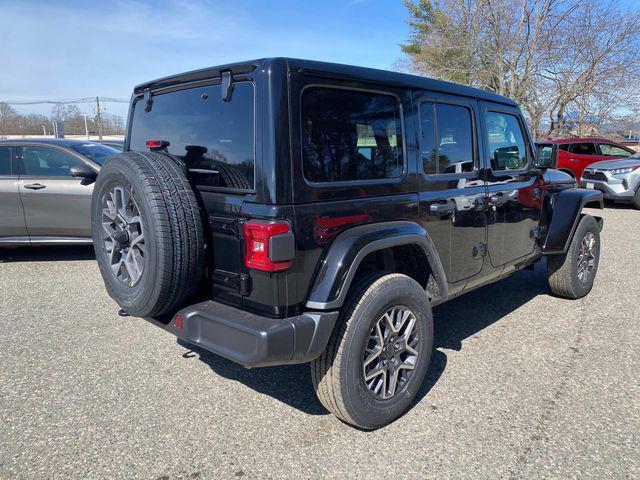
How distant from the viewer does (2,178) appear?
20.2ft

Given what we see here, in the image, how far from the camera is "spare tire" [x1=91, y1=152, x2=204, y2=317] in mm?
2369

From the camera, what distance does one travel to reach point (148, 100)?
3.16 m

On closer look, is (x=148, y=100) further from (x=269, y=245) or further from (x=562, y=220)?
(x=562, y=220)

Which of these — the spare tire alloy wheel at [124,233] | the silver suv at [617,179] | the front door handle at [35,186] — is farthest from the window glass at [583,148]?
the spare tire alloy wheel at [124,233]

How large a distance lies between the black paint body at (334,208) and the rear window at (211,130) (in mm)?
65

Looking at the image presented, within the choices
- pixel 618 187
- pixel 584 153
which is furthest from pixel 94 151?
pixel 584 153

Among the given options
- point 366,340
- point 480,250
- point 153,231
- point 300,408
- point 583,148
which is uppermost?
point 583,148

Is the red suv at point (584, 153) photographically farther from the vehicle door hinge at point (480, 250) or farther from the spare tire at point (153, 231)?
the spare tire at point (153, 231)

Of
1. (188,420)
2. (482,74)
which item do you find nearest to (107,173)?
(188,420)

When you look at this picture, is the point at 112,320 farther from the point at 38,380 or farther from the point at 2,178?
the point at 2,178

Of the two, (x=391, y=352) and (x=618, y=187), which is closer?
(x=391, y=352)

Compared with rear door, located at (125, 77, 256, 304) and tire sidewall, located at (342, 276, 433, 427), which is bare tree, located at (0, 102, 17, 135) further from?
tire sidewall, located at (342, 276, 433, 427)

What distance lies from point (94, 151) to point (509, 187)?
5251 millimetres

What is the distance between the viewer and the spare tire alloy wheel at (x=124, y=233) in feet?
8.55
